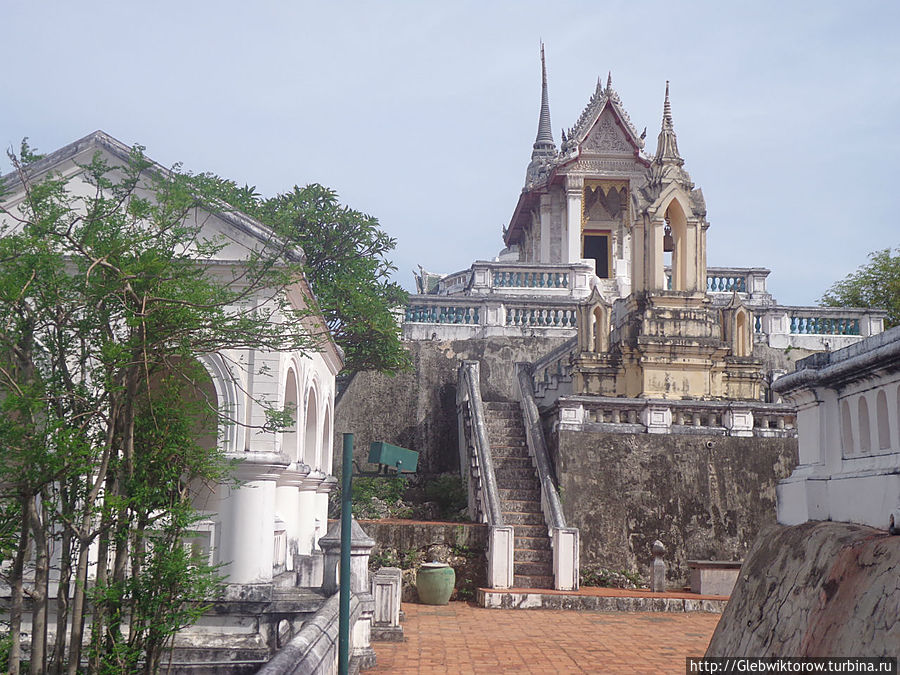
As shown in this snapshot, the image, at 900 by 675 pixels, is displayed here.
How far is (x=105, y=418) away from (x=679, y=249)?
16996mm

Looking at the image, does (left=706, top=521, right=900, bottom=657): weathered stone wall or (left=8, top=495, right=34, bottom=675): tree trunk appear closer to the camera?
(left=706, top=521, right=900, bottom=657): weathered stone wall

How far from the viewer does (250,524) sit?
32.2 ft

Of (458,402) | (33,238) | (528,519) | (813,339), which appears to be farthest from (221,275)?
(813,339)

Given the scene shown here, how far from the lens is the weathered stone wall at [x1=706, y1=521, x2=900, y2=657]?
3.59m

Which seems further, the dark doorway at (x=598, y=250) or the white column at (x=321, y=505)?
the dark doorway at (x=598, y=250)

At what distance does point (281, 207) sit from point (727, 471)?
413 inches

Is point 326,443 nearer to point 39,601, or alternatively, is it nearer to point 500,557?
point 500,557

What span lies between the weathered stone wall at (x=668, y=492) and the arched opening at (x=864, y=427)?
12869mm

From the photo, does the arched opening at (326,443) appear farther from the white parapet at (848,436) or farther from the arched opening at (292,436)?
the white parapet at (848,436)

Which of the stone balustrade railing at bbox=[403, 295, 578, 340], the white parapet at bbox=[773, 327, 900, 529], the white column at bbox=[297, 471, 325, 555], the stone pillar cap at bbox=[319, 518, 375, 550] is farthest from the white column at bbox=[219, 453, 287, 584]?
the stone balustrade railing at bbox=[403, 295, 578, 340]

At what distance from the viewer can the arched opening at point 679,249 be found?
21.5m

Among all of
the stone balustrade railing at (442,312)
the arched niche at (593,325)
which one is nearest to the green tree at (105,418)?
the arched niche at (593,325)

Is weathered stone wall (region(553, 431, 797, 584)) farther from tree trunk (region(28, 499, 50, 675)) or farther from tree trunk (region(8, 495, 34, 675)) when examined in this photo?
tree trunk (region(8, 495, 34, 675))

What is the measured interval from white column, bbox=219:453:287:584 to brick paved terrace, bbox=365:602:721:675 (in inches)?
65.2
